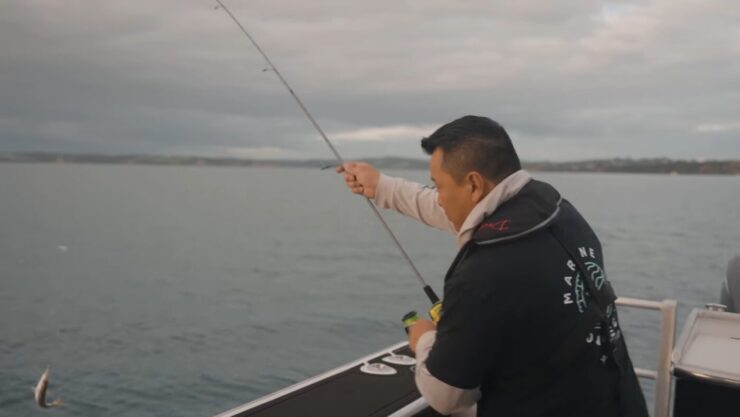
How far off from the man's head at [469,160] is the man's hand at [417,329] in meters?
0.36

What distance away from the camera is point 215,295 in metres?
16.8

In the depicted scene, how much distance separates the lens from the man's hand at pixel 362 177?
270cm

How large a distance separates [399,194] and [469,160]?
0.87 metres

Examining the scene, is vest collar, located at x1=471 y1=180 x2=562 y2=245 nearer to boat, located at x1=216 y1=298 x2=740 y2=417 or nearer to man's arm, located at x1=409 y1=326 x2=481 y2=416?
man's arm, located at x1=409 y1=326 x2=481 y2=416

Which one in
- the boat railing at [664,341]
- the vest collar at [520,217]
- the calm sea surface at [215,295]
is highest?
the vest collar at [520,217]

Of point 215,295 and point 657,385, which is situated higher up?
point 657,385

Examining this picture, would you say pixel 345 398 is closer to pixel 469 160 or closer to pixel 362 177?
pixel 362 177

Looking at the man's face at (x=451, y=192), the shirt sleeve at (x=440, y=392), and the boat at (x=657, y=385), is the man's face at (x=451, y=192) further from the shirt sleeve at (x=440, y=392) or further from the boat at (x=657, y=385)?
the boat at (x=657, y=385)

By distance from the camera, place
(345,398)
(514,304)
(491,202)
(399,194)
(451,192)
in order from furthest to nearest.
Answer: (399,194) → (345,398) → (451,192) → (491,202) → (514,304)

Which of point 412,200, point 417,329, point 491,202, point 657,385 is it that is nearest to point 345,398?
point 417,329

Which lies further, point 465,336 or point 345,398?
point 345,398

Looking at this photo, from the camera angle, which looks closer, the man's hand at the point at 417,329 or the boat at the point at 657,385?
the man's hand at the point at 417,329

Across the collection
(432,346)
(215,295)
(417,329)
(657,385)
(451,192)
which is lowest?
(215,295)

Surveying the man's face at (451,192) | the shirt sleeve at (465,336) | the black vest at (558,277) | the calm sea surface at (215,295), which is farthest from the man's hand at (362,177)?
the calm sea surface at (215,295)
